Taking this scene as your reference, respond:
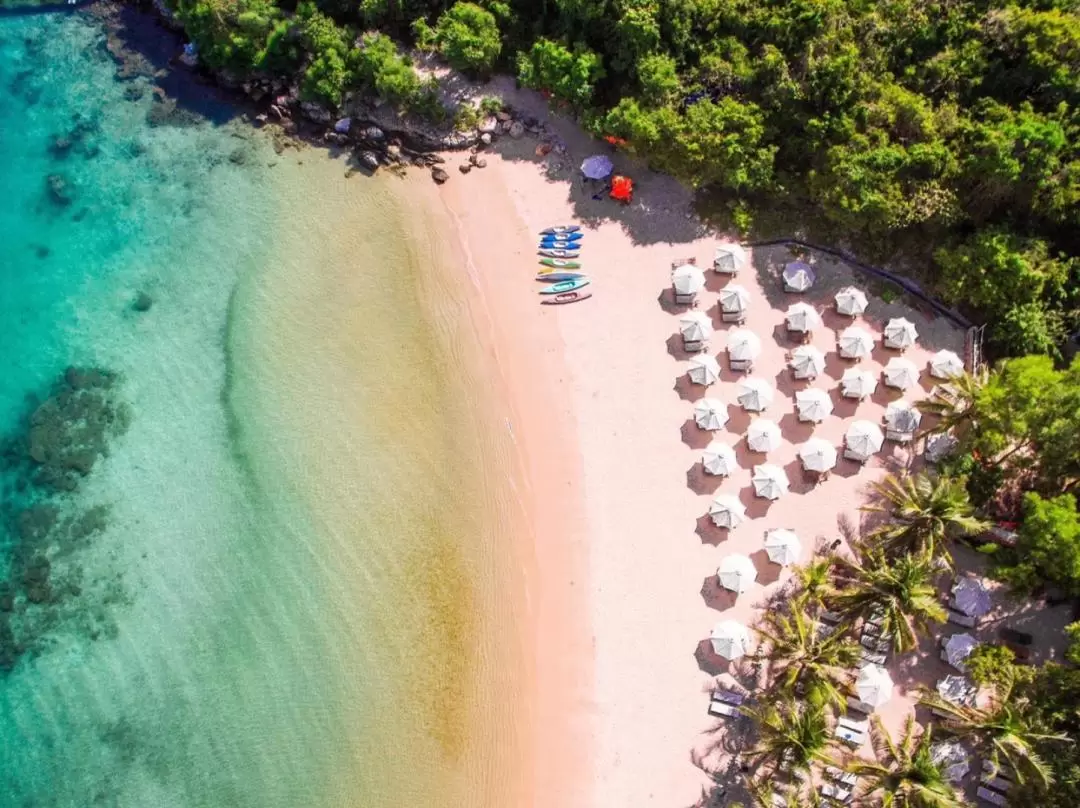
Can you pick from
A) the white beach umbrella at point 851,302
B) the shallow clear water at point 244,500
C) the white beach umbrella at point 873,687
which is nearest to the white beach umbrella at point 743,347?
the white beach umbrella at point 851,302

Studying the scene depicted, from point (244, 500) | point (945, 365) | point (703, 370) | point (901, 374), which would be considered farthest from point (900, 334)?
point (244, 500)

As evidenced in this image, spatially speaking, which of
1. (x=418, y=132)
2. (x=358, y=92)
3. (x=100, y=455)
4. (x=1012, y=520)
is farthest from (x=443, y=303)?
(x=1012, y=520)

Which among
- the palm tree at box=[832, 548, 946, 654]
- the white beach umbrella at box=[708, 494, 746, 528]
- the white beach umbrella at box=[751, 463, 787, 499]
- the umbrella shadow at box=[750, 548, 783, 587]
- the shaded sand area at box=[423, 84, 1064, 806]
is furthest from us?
the white beach umbrella at box=[751, 463, 787, 499]

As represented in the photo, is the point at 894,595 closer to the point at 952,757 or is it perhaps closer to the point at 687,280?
the point at 952,757

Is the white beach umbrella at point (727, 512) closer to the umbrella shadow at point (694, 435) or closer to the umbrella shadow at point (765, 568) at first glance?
the umbrella shadow at point (765, 568)

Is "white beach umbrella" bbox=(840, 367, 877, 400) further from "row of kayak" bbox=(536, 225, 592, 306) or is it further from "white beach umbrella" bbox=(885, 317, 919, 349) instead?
"row of kayak" bbox=(536, 225, 592, 306)

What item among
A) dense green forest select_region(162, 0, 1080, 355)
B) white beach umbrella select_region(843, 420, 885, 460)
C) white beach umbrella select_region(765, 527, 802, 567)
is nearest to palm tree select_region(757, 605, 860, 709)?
white beach umbrella select_region(765, 527, 802, 567)
